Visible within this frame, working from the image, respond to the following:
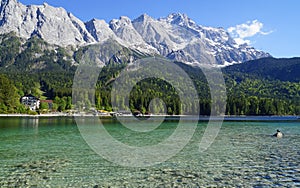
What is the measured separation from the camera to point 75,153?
3128 centimetres

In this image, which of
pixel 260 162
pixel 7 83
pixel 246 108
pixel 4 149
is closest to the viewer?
pixel 260 162

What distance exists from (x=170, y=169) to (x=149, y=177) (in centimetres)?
302

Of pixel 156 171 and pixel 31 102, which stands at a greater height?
pixel 31 102

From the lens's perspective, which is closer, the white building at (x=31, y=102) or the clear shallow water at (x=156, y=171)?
the clear shallow water at (x=156, y=171)

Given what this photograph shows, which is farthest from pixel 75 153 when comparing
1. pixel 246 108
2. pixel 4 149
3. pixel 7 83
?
pixel 246 108

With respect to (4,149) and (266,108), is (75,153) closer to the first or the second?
(4,149)

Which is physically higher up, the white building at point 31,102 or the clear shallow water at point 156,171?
the white building at point 31,102

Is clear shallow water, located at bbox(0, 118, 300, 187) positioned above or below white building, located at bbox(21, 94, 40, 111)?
below

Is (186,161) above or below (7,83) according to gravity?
below

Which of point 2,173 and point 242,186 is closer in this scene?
point 242,186

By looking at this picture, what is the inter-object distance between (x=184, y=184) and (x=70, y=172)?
812 cm

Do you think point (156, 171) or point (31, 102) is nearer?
point (156, 171)

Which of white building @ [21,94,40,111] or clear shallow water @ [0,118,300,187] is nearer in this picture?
clear shallow water @ [0,118,300,187]

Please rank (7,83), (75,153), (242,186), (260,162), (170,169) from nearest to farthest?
(242,186) → (170,169) → (260,162) → (75,153) → (7,83)
